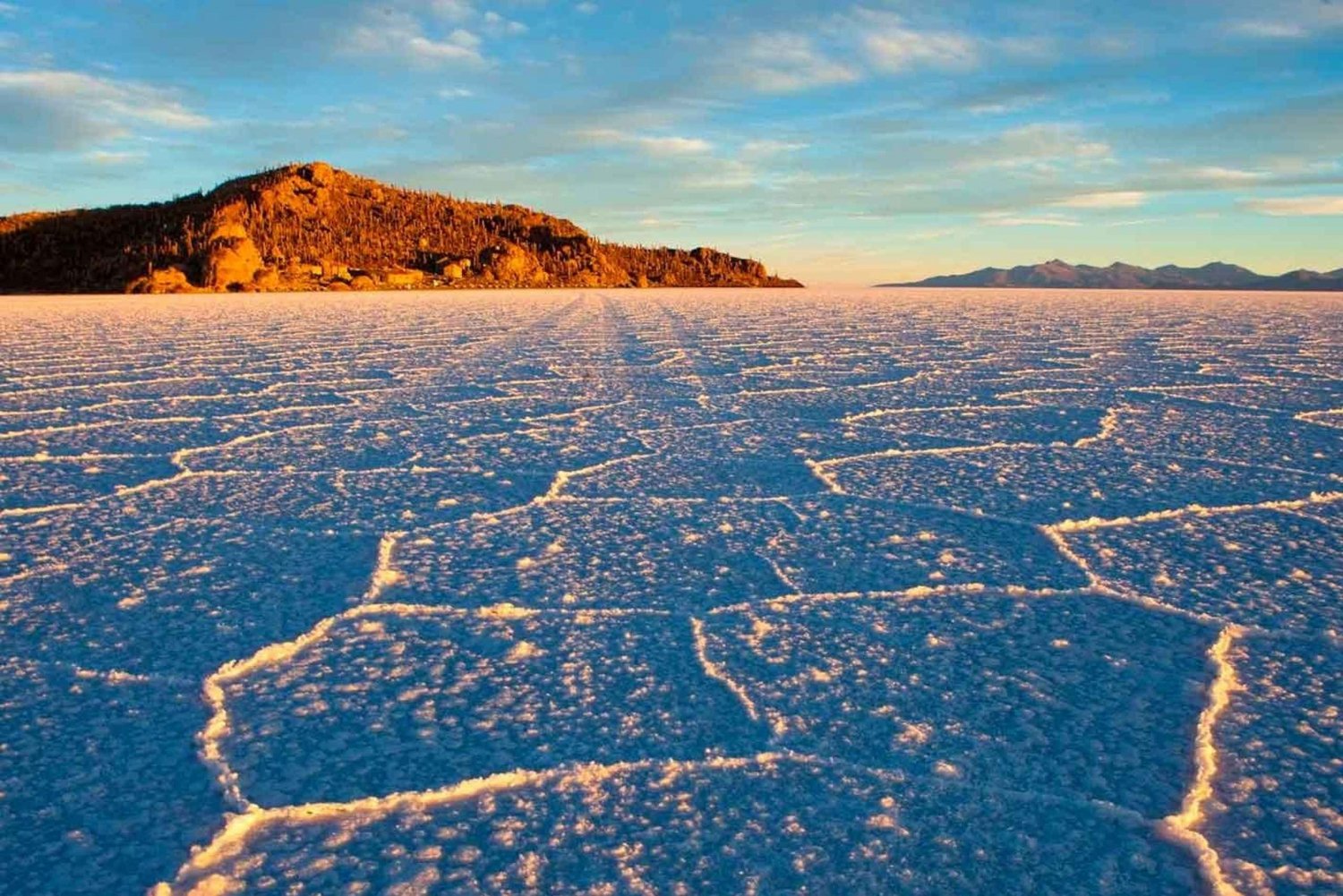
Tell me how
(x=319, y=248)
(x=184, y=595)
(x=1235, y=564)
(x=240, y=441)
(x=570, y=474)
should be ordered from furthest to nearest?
1. (x=319, y=248)
2. (x=240, y=441)
3. (x=570, y=474)
4. (x=1235, y=564)
5. (x=184, y=595)

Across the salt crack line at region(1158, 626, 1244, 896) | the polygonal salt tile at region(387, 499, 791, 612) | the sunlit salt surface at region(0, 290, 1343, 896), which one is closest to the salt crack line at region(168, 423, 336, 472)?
the sunlit salt surface at region(0, 290, 1343, 896)

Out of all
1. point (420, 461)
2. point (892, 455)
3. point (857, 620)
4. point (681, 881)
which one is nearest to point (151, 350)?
point (420, 461)

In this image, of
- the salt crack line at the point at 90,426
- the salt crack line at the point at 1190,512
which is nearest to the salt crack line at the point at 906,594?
the salt crack line at the point at 1190,512

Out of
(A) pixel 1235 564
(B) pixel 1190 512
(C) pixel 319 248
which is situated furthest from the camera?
(C) pixel 319 248

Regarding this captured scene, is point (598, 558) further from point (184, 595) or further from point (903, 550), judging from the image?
point (184, 595)

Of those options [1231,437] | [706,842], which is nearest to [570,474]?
[706,842]

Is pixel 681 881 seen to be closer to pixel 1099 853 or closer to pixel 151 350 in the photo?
pixel 1099 853

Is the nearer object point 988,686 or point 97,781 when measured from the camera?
point 97,781
